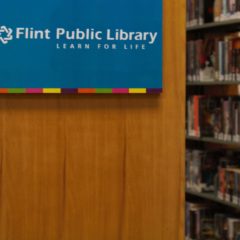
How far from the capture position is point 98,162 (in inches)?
60.0

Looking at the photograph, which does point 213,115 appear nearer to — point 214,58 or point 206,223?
point 214,58

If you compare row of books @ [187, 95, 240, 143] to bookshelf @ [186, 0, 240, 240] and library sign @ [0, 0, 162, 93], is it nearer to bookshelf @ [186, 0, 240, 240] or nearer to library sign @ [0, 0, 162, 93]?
bookshelf @ [186, 0, 240, 240]

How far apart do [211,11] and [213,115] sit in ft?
2.42

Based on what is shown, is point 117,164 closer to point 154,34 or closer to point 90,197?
point 90,197

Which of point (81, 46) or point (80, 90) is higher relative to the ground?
point (81, 46)

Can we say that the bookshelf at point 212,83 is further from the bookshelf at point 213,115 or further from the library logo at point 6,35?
the library logo at point 6,35

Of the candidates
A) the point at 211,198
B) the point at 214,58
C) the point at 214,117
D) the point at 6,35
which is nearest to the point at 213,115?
the point at 214,117

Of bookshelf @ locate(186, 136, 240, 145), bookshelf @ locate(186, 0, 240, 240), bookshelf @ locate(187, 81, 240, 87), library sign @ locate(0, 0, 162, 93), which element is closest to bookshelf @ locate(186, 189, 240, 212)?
bookshelf @ locate(186, 0, 240, 240)

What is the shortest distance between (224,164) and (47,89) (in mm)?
2903

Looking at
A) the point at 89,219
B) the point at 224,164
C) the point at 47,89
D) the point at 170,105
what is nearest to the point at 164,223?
the point at 89,219

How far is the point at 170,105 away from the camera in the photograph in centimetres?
156

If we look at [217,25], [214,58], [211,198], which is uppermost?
[217,25]

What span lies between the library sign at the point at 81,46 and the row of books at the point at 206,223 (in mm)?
2841

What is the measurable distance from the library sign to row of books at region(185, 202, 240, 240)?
112 inches
